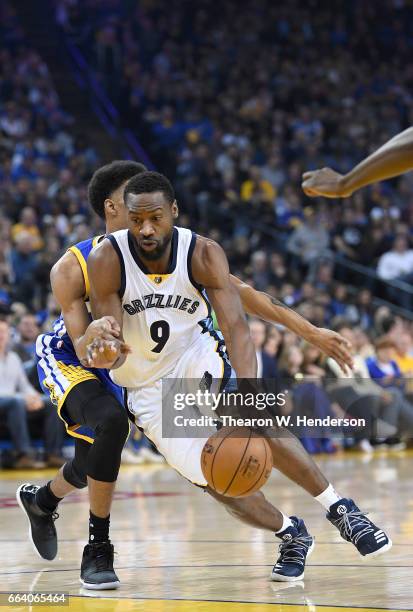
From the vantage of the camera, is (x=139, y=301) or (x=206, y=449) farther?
(x=139, y=301)

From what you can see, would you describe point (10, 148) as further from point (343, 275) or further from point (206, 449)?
point (206, 449)

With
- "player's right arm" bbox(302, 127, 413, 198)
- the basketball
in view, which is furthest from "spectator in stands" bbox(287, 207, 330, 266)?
"player's right arm" bbox(302, 127, 413, 198)

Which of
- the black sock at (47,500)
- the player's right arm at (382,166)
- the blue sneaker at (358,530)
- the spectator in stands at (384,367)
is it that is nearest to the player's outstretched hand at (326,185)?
the player's right arm at (382,166)

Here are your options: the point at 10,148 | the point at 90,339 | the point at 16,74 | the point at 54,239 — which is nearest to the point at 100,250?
the point at 90,339

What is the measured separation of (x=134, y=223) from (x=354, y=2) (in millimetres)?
19227

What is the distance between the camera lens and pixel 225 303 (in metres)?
4.82

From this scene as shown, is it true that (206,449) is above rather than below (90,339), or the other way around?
below

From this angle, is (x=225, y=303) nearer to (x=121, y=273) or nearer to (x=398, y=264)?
(x=121, y=273)

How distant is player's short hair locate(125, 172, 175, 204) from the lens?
15.6ft

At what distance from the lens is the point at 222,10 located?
2238 centimetres

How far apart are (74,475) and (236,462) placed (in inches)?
49.3

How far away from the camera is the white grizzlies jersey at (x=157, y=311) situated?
190 inches

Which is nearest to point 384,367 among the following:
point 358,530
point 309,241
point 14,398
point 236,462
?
point 309,241

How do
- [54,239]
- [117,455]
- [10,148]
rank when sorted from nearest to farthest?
[117,455], [54,239], [10,148]
